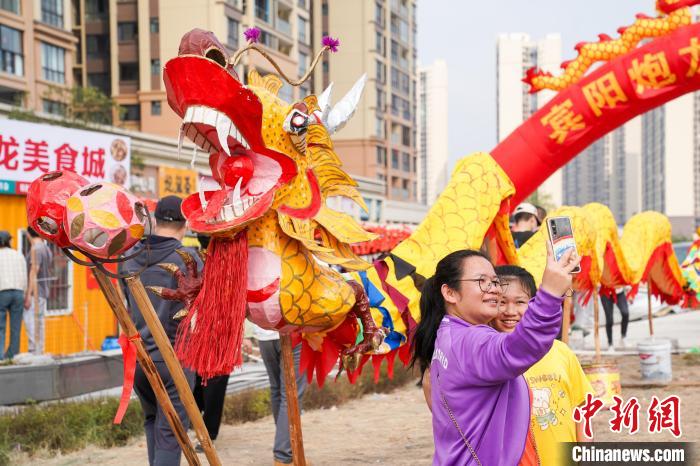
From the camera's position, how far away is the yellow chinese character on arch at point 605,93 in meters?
5.70

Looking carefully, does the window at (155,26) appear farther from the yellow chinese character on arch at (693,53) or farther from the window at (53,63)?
the yellow chinese character on arch at (693,53)

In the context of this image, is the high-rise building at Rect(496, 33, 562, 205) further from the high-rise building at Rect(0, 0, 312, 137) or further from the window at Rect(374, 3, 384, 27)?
the high-rise building at Rect(0, 0, 312, 137)

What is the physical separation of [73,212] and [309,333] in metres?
1.01

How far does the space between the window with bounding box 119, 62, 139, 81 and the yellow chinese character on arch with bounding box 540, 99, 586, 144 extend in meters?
23.7

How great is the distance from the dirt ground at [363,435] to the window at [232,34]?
64.2 feet

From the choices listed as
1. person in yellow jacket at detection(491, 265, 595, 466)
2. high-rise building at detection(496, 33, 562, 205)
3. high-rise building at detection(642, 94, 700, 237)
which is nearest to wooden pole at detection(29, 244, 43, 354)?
person in yellow jacket at detection(491, 265, 595, 466)

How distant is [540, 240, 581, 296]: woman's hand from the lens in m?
1.71

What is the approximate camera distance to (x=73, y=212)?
2404 mm

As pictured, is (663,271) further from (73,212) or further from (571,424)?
(73,212)

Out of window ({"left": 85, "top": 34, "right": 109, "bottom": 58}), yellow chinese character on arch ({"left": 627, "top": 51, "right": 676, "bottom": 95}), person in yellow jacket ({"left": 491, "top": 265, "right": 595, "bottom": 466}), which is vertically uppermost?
window ({"left": 85, "top": 34, "right": 109, "bottom": 58})

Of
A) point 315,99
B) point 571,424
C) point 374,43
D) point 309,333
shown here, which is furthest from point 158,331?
point 374,43

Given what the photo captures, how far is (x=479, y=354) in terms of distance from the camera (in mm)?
1882

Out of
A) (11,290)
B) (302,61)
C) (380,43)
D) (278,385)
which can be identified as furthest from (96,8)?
(278,385)

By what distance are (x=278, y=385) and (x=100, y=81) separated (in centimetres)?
2571
